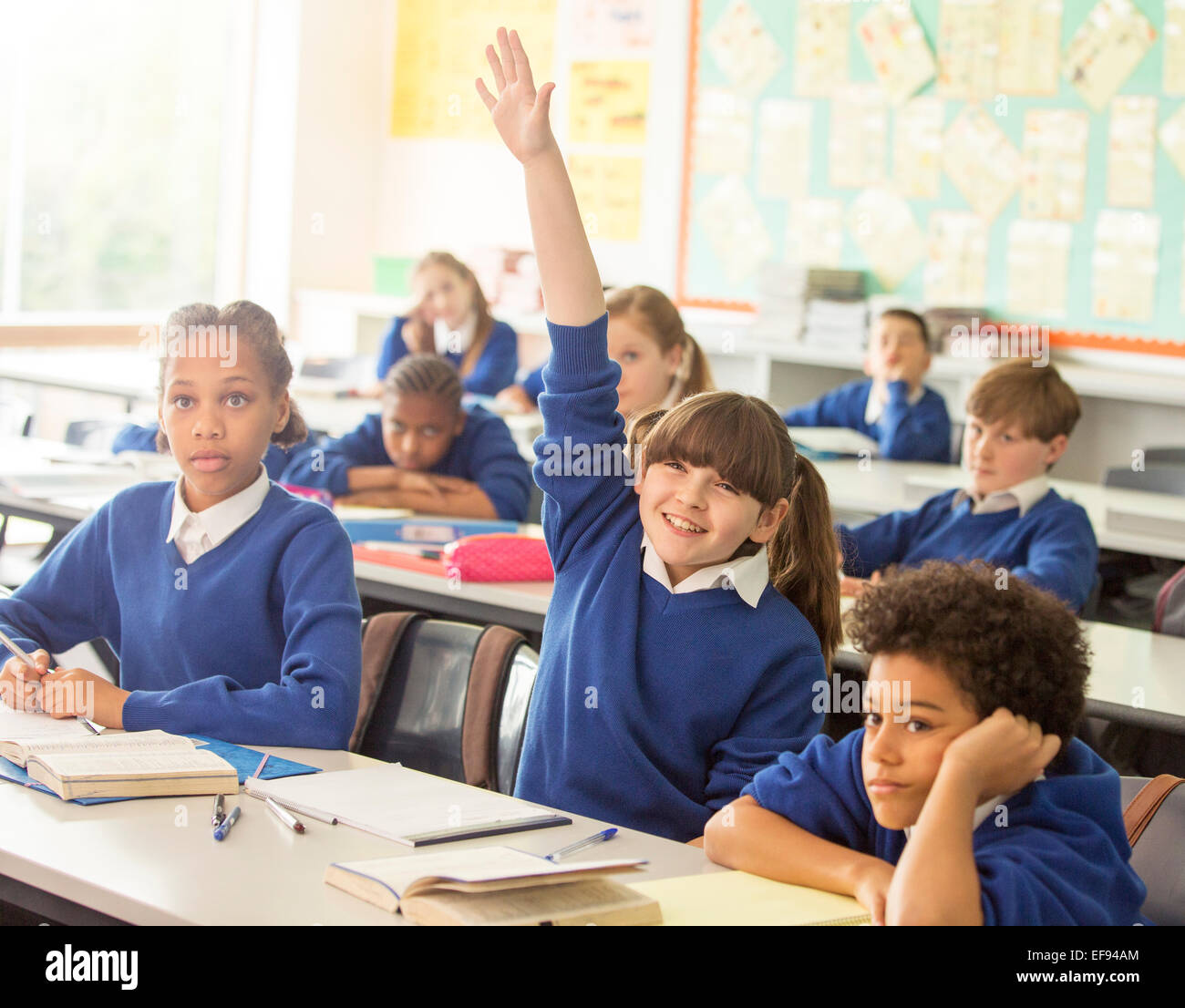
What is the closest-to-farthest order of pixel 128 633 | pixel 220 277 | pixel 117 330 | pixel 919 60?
pixel 128 633
pixel 919 60
pixel 117 330
pixel 220 277

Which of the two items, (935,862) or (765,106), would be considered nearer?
(935,862)

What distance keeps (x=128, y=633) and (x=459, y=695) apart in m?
0.47

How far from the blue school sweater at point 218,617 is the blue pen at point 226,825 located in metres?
0.29

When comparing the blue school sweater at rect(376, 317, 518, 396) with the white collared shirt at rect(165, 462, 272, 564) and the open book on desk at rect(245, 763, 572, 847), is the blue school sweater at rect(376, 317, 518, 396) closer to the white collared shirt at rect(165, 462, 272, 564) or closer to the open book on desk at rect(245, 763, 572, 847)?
Result: the white collared shirt at rect(165, 462, 272, 564)

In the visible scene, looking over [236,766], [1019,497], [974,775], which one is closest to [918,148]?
[1019,497]

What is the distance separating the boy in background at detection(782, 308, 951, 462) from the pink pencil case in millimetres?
Result: 2087

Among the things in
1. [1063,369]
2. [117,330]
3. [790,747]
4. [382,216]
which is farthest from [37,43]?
[790,747]

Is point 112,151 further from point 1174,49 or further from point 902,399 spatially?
point 1174,49

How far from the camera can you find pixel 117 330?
21.6 ft

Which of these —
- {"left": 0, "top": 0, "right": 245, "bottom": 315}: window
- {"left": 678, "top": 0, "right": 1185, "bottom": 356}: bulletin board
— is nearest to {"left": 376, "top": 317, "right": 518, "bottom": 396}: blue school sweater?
{"left": 678, "top": 0, "right": 1185, "bottom": 356}: bulletin board

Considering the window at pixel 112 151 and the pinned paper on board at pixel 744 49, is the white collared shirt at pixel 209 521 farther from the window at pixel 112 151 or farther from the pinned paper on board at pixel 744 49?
the window at pixel 112 151

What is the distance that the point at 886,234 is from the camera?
5773 mm

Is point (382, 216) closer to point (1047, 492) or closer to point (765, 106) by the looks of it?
point (765, 106)
